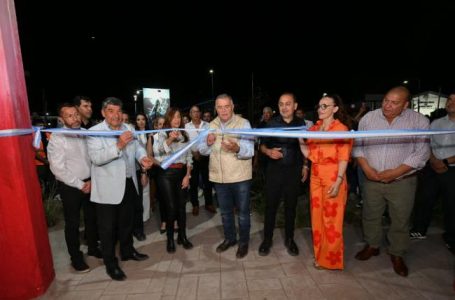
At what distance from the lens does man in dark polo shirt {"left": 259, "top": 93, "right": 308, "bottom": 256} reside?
145 inches

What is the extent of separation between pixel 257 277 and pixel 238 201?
99 centimetres

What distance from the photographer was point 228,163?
148 inches

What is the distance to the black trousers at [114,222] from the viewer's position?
332 centimetres

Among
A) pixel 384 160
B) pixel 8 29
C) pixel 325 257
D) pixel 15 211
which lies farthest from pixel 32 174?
pixel 384 160

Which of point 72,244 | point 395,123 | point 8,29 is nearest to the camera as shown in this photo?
point 8,29

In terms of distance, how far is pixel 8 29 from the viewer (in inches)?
110

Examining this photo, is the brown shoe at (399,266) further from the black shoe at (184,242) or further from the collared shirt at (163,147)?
the collared shirt at (163,147)

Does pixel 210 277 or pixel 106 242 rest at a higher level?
pixel 106 242

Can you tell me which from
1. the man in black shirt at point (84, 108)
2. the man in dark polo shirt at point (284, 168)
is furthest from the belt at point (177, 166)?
the man in black shirt at point (84, 108)

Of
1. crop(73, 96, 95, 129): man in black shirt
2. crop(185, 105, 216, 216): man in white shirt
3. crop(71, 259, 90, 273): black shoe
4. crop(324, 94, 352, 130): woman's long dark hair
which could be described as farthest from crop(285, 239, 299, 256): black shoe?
crop(73, 96, 95, 129): man in black shirt

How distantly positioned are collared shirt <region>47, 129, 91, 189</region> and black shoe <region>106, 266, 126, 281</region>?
1.06m

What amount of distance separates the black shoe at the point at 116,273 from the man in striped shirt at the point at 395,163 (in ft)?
10.4

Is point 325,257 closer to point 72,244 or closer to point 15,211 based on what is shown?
point 72,244

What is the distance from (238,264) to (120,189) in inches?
69.1
